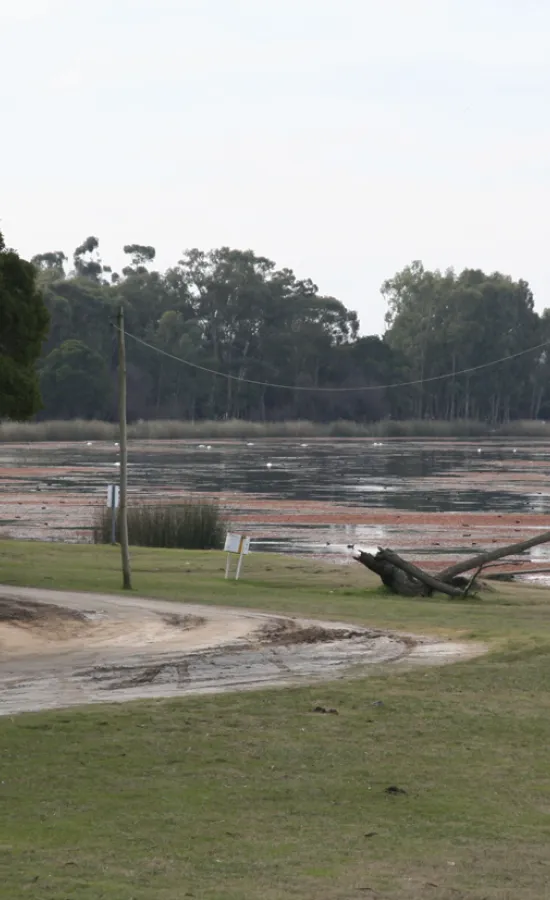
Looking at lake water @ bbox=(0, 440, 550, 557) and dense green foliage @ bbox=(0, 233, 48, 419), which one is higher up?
dense green foliage @ bbox=(0, 233, 48, 419)

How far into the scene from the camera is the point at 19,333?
81.7 ft

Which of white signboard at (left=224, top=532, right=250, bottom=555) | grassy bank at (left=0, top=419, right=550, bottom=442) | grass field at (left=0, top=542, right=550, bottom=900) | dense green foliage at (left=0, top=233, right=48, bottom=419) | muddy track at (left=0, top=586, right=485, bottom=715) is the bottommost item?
muddy track at (left=0, top=586, right=485, bottom=715)

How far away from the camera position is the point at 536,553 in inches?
1516

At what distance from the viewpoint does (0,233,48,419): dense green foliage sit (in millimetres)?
24156

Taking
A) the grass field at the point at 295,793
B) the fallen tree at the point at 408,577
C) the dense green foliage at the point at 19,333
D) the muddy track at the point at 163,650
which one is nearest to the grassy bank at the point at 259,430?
the dense green foliage at the point at 19,333

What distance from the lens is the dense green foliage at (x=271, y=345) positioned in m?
138

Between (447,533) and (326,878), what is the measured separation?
3538 cm

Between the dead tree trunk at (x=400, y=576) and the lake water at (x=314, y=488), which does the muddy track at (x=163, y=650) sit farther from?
the lake water at (x=314, y=488)

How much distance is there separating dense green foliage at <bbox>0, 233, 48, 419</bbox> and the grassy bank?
9345 cm

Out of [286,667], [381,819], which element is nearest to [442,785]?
[381,819]

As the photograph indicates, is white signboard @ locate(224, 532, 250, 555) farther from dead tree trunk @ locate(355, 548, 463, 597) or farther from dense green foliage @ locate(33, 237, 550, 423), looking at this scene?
dense green foliage @ locate(33, 237, 550, 423)

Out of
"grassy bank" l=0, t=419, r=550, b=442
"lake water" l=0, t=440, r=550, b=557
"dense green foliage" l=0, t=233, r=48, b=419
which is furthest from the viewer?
"grassy bank" l=0, t=419, r=550, b=442

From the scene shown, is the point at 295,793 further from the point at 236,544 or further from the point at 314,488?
the point at 314,488

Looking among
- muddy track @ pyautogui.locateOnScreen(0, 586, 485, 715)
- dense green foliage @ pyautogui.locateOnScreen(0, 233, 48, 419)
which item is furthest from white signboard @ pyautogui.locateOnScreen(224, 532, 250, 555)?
dense green foliage @ pyautogui.locateOnScreen(0, 233, 48, 419)
